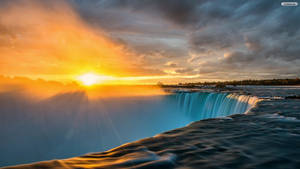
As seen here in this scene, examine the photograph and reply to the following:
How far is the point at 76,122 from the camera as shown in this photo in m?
38.8

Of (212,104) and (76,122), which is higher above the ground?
(212,104)

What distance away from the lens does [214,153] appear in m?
3.63

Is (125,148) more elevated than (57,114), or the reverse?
(125,148)

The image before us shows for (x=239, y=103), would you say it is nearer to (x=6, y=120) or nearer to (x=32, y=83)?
(x=6, y=120)

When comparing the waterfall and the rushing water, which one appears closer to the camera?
the waterfall

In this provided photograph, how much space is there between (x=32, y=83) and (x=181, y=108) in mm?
46208

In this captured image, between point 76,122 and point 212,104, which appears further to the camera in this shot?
point 76,122

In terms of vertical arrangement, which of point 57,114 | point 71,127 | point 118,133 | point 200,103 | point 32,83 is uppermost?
point 32,83

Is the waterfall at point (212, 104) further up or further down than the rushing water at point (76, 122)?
further up

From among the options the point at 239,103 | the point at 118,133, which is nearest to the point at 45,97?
the point at 118,133

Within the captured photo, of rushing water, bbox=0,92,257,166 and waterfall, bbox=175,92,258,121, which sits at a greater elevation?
waterfall, bbox=175,92,258,121

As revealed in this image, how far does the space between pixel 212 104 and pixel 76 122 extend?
3128cm

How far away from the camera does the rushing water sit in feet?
77.4

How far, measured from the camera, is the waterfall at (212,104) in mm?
14767
